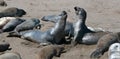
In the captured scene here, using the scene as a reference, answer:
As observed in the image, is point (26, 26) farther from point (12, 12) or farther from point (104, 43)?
point (104, 43)

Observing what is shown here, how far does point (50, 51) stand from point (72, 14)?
3995 millimetres

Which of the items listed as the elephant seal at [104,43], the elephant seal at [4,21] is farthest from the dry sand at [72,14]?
the elephant seal at [4,21]

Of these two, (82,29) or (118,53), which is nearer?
(118,53)

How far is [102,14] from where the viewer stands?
38.3ft

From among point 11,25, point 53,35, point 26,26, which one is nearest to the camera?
point 53,35

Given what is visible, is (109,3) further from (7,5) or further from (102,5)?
(7,5)

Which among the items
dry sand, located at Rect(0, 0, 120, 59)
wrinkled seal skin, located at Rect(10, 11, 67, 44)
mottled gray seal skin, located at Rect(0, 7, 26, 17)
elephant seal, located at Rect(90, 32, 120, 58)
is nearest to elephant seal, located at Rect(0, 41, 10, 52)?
dry sand, located at Rect(0, 0, 120, 59)

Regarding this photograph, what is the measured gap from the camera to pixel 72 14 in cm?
1165

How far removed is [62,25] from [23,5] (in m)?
4.09

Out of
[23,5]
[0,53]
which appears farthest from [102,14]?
[0,53]

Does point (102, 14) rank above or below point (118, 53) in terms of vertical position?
below

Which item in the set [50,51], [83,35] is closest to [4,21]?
[83,35]

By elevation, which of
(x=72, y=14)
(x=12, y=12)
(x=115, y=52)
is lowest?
(x=72, y=14)

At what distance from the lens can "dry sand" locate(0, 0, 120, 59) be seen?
27.0ft
